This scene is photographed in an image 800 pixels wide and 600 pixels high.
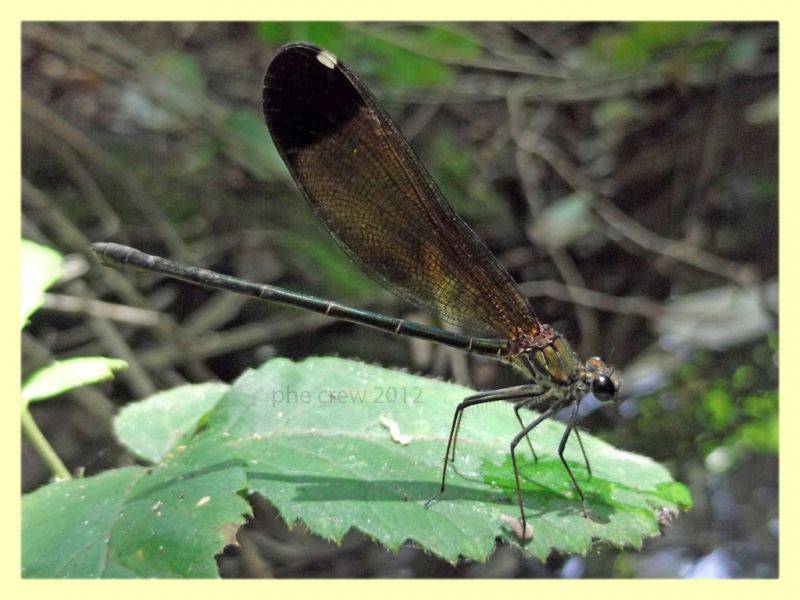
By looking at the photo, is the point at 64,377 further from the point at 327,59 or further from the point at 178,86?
the point at 178,86

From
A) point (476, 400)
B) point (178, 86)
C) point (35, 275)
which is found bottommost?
point (476, 400)

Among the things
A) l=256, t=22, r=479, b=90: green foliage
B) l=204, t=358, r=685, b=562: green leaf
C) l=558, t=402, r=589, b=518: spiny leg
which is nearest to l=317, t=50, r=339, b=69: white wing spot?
l=204, t=358, r=685, b=562: green leaf

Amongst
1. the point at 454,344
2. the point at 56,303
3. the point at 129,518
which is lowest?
the point at 129,518

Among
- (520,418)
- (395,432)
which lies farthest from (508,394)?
(395,432)

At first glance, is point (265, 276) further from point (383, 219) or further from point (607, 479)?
point (607, 479)

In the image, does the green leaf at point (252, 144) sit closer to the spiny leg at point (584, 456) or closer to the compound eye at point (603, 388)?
the compound eye at point (603, 388)

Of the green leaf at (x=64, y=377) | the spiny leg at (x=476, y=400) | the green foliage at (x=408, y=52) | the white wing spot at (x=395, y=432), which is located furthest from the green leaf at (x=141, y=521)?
the green foliage at (x=408, y=52)

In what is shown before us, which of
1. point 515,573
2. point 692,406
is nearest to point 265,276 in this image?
point 515,573
